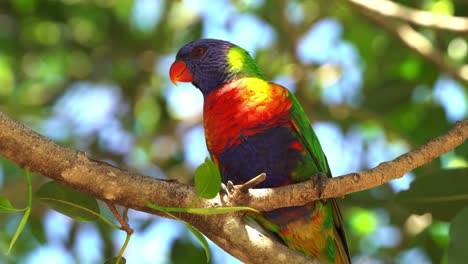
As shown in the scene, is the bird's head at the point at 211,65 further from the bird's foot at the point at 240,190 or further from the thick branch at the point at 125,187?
the thick branch at the point at 125,187

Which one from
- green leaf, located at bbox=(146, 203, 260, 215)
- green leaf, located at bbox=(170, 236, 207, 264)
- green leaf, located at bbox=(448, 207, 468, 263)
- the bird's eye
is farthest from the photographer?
the bird's eye

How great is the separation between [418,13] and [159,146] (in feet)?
7.56

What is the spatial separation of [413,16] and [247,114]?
1.30 meters

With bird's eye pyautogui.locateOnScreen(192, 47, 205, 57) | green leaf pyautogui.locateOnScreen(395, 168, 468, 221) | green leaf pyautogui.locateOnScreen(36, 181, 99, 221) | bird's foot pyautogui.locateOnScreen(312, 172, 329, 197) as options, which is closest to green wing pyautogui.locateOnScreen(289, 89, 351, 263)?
green leaf pyautogui.locateOnScreen(395, 168, 468, 221)

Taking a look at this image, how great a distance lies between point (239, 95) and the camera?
2.99m

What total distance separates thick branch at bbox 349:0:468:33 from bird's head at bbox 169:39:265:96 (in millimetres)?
673

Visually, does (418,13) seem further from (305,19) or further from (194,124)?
(194,124)

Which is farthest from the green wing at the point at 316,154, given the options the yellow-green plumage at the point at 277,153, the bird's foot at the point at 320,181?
the bird's foot at the point at 320,181

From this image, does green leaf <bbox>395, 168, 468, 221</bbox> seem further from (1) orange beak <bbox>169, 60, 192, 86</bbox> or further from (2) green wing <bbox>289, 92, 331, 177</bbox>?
(1) orange beak <bbox>169, 60, 192, 86</bbox>

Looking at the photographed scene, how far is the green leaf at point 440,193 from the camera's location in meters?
2.43

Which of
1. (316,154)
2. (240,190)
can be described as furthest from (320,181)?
(316,154)

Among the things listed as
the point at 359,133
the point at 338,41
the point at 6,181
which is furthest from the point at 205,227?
the point at 338,41

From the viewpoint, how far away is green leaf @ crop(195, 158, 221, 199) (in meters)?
1.82

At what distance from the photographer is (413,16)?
3574 millimetres
